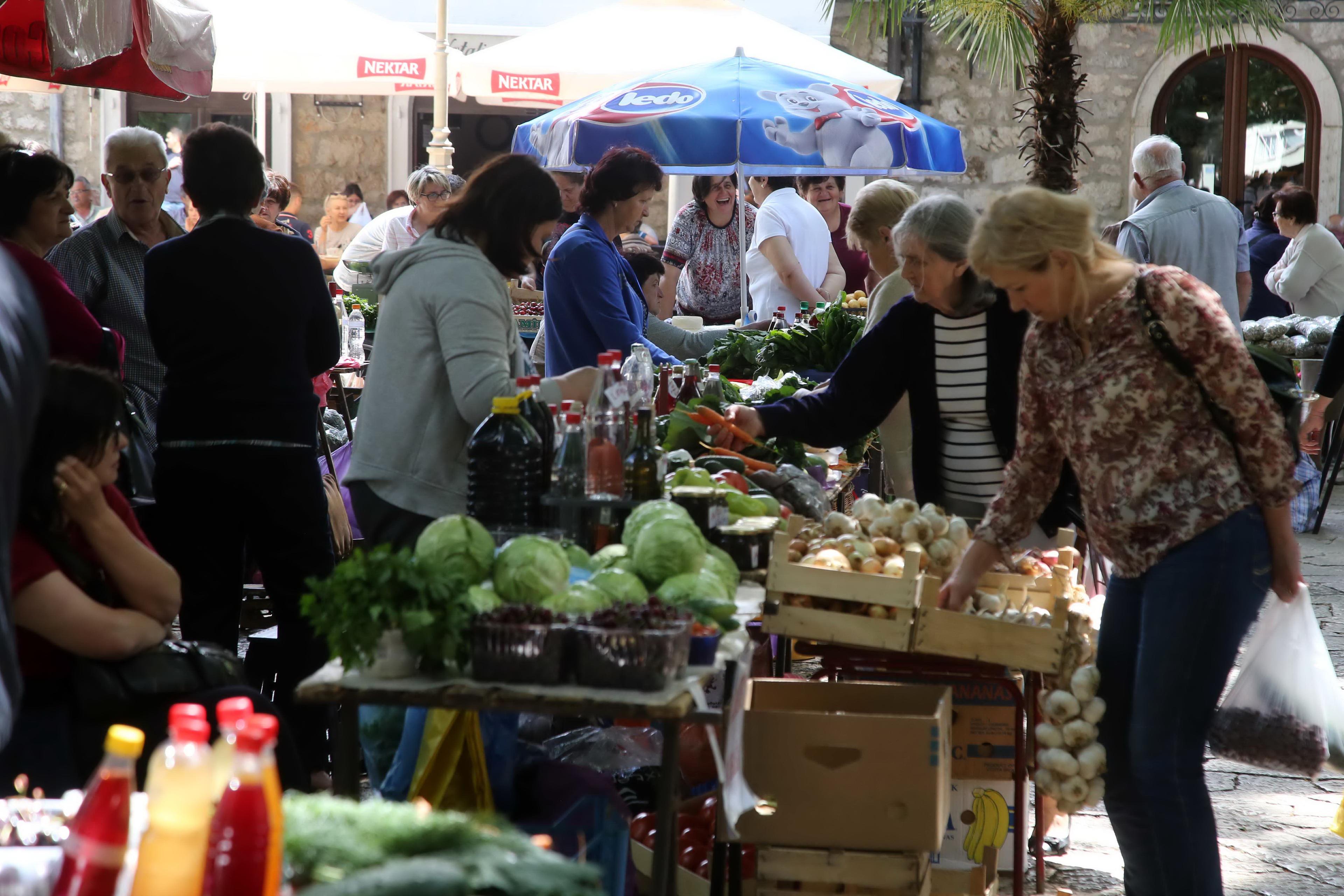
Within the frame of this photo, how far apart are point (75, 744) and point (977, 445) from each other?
91.5 inches

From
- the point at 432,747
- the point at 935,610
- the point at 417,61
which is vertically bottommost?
the point at 432,747

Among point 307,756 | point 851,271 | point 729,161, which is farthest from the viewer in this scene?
point 851,271

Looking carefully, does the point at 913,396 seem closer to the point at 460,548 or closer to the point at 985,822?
the point at 985,822

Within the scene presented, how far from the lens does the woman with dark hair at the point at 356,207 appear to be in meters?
14.7

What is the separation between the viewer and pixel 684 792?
140 inches

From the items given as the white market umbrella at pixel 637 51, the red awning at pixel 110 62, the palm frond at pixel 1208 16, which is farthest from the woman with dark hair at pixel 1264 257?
the red awning at pixel 110 62

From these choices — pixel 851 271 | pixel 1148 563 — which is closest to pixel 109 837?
pixel 1148 563

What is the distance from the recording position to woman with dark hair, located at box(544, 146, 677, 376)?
15.7ft

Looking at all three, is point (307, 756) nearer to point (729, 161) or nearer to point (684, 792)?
point (684, 792)

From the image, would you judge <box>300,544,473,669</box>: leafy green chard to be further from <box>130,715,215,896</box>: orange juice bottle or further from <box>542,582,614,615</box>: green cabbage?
<box>130,715,215,896</box>: orange juice bottle

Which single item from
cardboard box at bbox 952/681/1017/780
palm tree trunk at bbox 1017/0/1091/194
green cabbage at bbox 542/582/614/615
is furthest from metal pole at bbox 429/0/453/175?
green cabbage at bbox 542/582/614/615

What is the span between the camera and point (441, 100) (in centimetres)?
980

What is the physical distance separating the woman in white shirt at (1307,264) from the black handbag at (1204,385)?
7.54m

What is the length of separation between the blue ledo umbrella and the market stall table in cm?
458
